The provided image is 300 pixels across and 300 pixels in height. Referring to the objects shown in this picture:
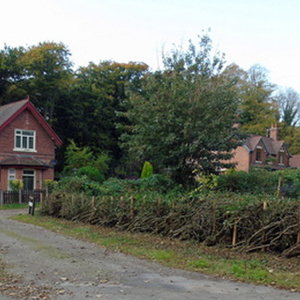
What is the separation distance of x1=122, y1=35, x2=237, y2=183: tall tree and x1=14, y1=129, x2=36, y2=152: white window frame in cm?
1609

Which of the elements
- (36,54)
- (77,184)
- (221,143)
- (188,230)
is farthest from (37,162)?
(188,230)

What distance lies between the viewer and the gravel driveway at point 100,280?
6680 millimetres

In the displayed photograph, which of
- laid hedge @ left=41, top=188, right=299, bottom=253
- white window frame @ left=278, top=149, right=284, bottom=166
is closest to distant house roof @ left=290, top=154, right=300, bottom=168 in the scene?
white window frame @ left=278, top=149, right=284, bottom=166

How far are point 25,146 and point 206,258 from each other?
25456mm

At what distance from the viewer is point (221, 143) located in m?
17.0

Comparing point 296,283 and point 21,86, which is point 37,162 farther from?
point 296,283

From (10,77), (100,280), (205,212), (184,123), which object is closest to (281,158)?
(10,77)

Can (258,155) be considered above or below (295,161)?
above

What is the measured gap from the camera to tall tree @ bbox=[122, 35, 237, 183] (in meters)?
16.7

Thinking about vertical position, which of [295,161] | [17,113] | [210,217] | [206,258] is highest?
[17,113]

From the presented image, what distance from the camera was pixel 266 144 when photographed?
49.5m

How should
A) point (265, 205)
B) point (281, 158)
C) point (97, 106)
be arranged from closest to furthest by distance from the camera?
1. point (265, 205)
2. point (97, 106)
3. point (281, 158)

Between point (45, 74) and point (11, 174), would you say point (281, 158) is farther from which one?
point (11, 174)

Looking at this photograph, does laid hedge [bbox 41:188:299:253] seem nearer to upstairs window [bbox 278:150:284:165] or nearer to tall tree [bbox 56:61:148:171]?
tall tree [bbox 56:61:148:171]
